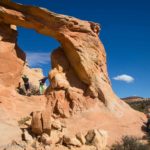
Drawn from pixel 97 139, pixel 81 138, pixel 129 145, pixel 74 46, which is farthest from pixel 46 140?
pixel 74 46

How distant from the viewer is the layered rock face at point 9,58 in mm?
16737

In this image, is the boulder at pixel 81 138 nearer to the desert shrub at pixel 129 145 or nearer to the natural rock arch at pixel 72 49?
the desert shrub at pixel 129 145

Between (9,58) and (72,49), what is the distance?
10.9 feet

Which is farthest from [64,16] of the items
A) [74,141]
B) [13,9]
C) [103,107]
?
[74,141]

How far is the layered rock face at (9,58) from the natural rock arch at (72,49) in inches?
24.4

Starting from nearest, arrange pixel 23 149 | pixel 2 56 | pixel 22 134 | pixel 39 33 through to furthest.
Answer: pixel 23 149 < pixel 22 134 < pixel 2 56 < pixel 39 33

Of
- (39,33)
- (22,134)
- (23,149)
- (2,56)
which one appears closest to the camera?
(23,149)

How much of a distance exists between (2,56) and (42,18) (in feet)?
9.45

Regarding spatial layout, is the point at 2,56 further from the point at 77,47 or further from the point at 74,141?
the point at 74,141

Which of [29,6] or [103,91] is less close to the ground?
[29,6]

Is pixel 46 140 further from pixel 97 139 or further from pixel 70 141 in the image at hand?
pixel 97 139

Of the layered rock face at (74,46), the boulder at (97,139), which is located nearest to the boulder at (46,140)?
the boulder at (97,139)

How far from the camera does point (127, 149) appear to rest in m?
14.1

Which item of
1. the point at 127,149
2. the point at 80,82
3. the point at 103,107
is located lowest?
the point at 127,149
